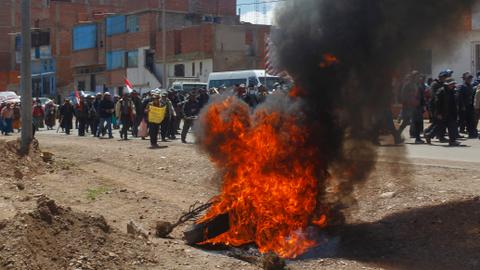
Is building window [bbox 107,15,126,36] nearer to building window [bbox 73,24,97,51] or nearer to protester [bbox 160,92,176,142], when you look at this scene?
building window [bbox 73,24,97,51]

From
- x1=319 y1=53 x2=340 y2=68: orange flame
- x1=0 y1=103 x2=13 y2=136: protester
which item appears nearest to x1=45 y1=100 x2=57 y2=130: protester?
x1=0 y1=103 x2=13 y2=136: protester

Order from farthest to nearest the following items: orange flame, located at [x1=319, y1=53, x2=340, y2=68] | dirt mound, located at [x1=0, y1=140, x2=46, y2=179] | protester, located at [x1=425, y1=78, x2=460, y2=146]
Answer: protester, located at [x1=425, y1=78, x2=460, y2=146] < dirt mound, located at [x1=0, y1=140, x2=46, y2=179] < orange flame, located at [x1=319, y1=53, x2=340, y2=68]

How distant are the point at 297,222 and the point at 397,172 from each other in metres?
2.72

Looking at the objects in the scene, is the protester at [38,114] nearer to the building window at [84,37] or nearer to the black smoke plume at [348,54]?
the black smoke plume at [348,54]

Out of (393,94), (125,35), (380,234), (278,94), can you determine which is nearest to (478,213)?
(380,234)

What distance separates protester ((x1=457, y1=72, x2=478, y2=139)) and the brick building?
26.4m

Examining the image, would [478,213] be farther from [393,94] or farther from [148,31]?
[148,31]

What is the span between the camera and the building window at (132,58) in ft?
172

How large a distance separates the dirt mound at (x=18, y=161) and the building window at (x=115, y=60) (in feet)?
129

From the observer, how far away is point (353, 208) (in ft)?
28.9

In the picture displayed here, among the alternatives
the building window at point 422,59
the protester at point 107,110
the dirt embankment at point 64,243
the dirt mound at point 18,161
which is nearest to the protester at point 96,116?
the protester at point 107,110

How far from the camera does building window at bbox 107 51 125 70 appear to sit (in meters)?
54.4

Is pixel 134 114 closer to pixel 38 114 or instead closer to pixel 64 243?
pixel 38 114

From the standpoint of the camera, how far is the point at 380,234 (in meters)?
8.06
